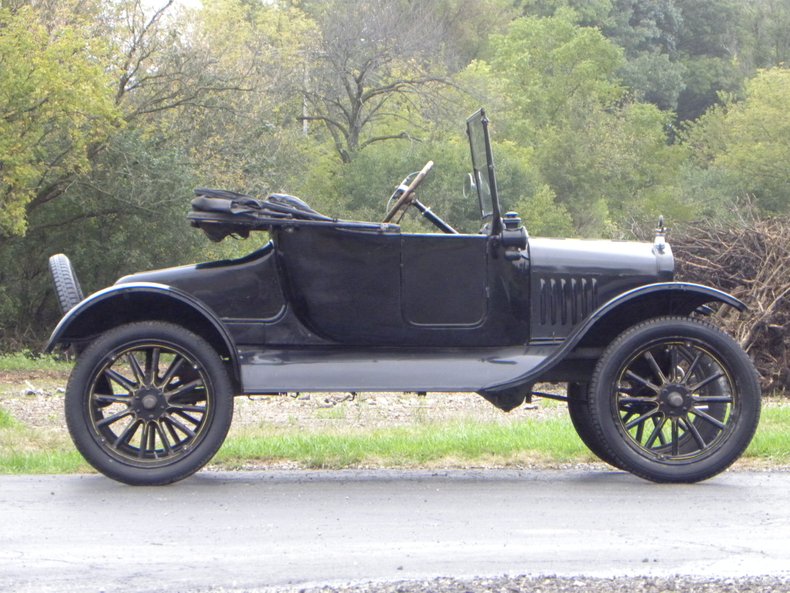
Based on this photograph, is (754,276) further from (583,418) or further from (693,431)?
(693,431)

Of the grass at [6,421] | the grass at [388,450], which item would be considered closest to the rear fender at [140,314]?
the grass at [388,450]

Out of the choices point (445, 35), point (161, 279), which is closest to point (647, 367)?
point (161, 279)

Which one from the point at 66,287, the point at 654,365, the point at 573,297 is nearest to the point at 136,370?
the point at 66,287

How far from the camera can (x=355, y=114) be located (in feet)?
149

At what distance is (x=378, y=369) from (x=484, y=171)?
1.43m

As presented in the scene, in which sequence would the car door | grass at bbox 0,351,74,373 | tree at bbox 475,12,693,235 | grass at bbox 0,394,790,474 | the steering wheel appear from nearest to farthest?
the car door → the steering wheel → grass at bbox 0,394,790,474 → grass at bbox 0,351,74,373 → tree at bbox 475,12,693,235

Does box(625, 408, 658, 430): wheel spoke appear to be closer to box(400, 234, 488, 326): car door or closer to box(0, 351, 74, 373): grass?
box(400, 234, 488, 326): car door

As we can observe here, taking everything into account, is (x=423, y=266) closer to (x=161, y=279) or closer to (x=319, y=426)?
(x=161, y=279)

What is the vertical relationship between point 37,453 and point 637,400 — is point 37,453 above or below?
below

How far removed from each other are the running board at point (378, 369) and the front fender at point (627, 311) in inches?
2.4

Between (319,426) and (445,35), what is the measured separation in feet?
190

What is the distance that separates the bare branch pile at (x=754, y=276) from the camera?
1466 centimetres

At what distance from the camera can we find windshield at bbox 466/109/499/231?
711 cm

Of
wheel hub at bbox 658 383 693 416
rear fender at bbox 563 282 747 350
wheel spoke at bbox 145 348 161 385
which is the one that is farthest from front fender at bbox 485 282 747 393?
wheel spoke at bbox 145 348 161 385
